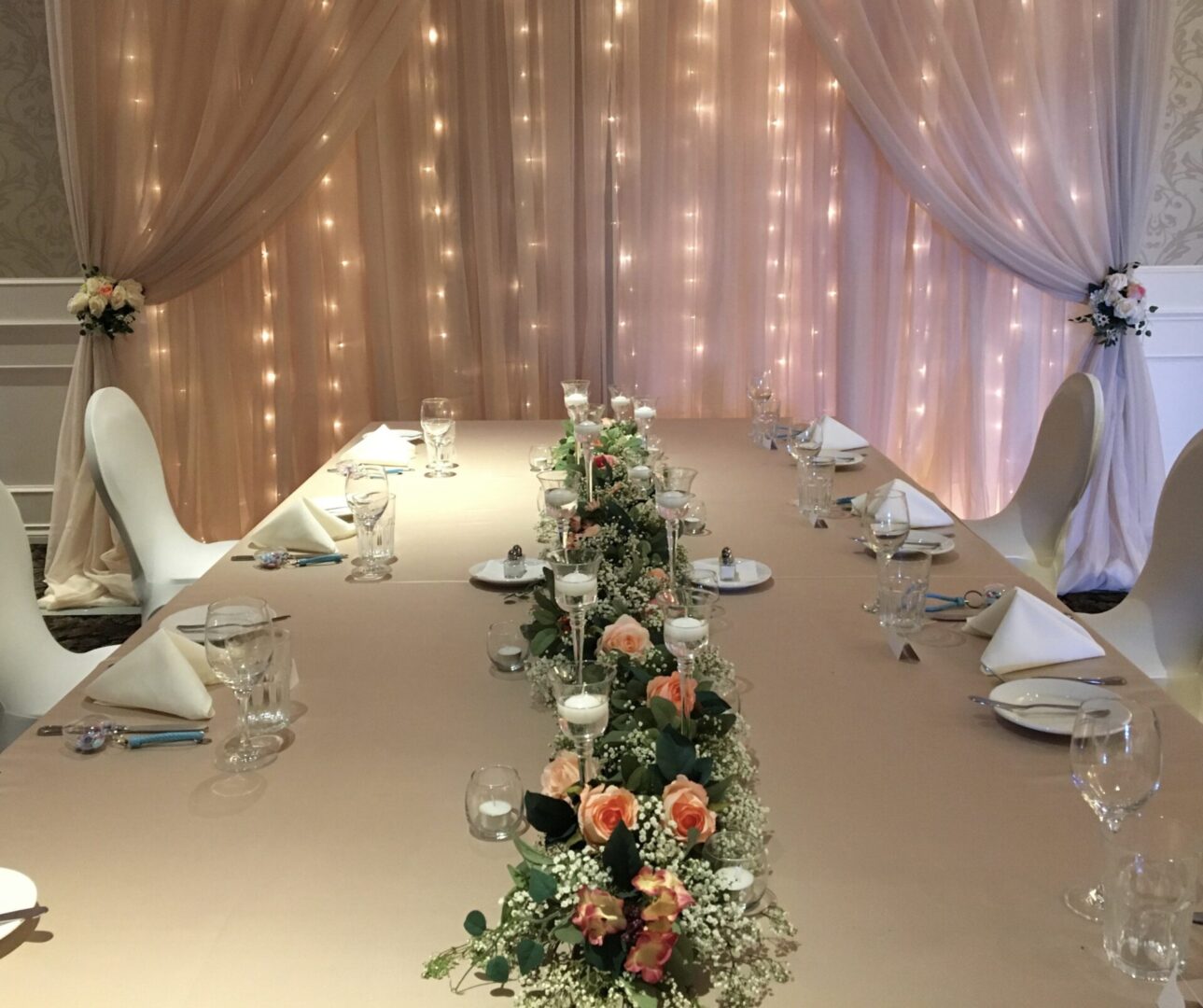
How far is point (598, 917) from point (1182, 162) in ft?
14.1

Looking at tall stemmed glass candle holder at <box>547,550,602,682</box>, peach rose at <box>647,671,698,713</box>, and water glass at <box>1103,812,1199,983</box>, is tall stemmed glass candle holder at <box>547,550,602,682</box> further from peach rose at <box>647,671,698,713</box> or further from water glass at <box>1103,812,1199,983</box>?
water glass at <box>1103,812,1199,983</box>

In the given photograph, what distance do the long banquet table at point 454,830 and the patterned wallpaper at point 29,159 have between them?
3146mm

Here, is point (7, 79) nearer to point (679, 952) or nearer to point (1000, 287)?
point (1000, 287)

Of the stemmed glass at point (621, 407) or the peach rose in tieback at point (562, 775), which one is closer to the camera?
the peach rose in tieback at point (562, 775)

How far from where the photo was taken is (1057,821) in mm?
1329

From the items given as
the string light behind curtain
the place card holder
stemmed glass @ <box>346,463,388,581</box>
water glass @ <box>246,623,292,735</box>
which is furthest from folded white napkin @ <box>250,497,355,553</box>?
the string light behind curtain

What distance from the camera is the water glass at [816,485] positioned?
264 centimetres

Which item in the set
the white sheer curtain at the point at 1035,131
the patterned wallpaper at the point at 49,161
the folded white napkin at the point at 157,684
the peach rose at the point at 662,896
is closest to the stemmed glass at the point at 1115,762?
the peach rose at the point at 662,896

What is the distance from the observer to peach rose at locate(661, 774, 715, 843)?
107 centimetres

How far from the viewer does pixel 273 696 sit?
5.28 feet

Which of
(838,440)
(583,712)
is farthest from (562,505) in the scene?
(838,440)

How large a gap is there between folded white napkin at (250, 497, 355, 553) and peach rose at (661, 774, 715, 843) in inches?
57.8

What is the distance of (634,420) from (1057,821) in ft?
7.04

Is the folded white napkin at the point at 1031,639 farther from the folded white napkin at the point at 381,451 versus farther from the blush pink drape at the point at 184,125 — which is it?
the blush pink drape at the point at 184,125
